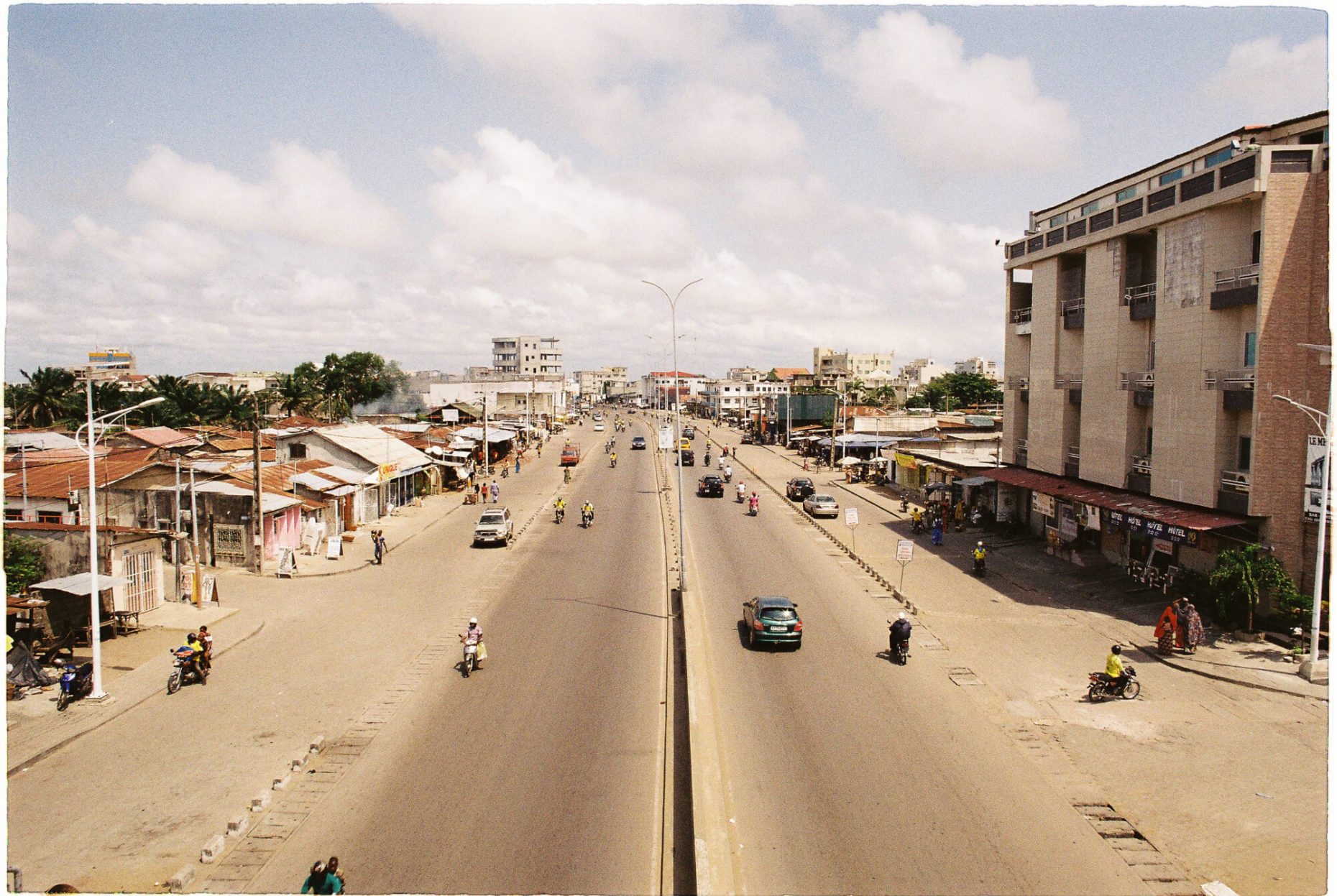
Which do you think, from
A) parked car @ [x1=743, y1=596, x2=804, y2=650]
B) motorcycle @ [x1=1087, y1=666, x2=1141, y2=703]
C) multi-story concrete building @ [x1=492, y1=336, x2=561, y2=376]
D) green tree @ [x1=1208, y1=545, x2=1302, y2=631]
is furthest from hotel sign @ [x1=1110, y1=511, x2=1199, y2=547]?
multi-story concrete building @ [x1=492, y1=336, x2=561, y2=376]

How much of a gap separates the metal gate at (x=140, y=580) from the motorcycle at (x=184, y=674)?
6.28m

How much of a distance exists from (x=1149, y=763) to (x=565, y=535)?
28196 millimetres

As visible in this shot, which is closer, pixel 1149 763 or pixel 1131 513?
pixel 1149 763

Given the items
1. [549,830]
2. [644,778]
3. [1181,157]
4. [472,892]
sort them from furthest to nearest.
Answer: [1181,157]
[644,778]
[549,830]
[472,892]

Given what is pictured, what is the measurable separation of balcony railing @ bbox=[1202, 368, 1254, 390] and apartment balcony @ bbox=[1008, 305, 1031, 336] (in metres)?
14.0

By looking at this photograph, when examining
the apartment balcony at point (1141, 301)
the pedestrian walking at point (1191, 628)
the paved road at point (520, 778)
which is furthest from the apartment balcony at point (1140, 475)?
the paved road at point (520, 778)

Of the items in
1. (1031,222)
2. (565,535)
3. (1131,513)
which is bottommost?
(565,535)

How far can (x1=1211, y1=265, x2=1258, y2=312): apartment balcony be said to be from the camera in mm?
23188

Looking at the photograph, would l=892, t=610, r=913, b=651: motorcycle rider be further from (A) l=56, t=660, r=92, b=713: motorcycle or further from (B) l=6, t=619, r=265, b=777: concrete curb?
(A) l=56, t=660, r=92, b=713: motorcycle

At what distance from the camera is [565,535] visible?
3941 centimetres

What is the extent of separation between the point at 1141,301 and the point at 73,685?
108 feet

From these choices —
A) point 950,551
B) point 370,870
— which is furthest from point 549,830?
point 950,551

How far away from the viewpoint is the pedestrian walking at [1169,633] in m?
20.8

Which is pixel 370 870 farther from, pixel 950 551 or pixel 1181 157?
pixel 1181 157
